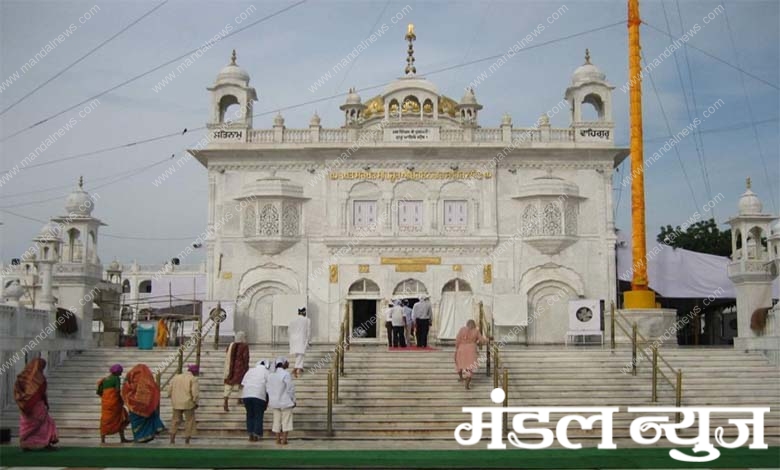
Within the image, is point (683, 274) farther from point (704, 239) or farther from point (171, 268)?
point (171, 268)

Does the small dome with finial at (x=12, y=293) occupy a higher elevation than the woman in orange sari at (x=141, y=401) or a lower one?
higher

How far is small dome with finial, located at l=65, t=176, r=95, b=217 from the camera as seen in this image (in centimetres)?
2317

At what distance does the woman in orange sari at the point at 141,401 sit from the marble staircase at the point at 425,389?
0.85 meters

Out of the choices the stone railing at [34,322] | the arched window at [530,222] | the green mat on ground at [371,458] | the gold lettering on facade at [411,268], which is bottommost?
the green mat on ground at [371,458]

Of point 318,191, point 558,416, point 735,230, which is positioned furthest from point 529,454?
point 318,191

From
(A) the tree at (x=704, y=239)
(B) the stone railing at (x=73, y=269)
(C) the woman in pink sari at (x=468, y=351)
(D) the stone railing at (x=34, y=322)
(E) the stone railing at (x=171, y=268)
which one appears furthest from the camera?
(E) the stone railing at (x=171, y=268)

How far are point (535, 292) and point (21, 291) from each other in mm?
14266

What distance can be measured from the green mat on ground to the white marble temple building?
1242 cm

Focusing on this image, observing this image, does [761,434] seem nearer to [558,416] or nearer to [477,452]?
[558,416]

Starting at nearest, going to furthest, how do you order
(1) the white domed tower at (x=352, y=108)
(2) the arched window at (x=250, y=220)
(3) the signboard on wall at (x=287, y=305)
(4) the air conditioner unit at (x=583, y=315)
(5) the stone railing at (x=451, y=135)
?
(4) the air conditioner unit at (x=583, y=315)
(3) the signboard on wall at (x=287, y=305)
(2) the arched window at (x=250, y=220)
(5) the stone railing at (x=451, y=135)
(1) the white domed tower at (x=352, y=108)

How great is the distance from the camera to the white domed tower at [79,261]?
21.7m

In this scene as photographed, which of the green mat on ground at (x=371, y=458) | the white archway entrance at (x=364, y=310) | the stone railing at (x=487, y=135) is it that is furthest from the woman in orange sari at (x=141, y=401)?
the stone railing at (x=487, y=135)

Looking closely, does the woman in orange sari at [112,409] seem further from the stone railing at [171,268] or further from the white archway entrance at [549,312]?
the stone railing at [171,268]

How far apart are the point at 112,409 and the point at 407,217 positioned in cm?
1368
